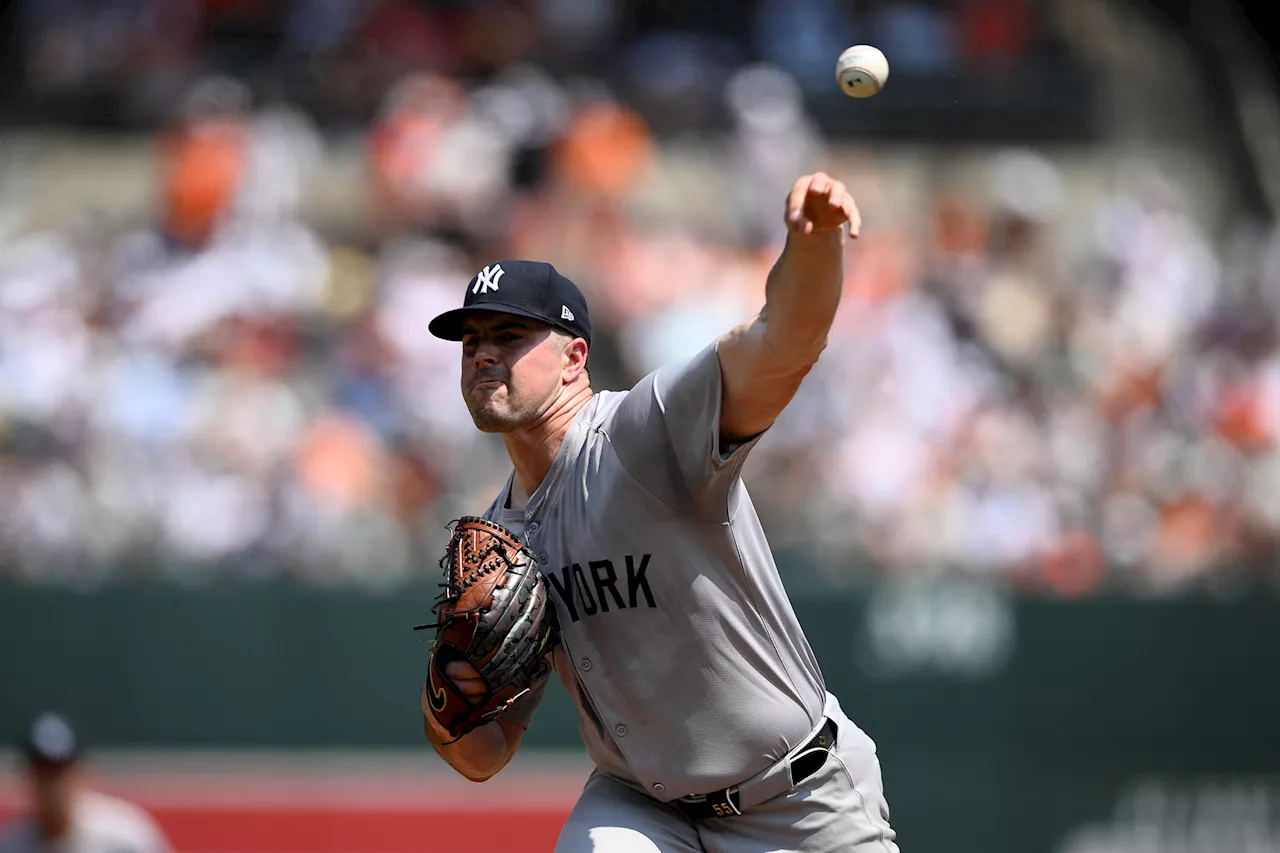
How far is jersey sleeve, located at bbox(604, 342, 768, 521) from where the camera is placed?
327 centimetres

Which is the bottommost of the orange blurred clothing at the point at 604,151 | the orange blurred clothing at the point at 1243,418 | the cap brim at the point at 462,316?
the orange blurred clothing at the point at 1243,418

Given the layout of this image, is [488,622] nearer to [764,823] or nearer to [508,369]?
[508,369]

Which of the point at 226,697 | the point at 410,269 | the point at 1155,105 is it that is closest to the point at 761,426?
the point at 226,697

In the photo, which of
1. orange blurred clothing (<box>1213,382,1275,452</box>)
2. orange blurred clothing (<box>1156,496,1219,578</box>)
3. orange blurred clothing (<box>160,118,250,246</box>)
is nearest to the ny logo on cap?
orange blurred clothing (<box>1156,496,1219,578</box>)

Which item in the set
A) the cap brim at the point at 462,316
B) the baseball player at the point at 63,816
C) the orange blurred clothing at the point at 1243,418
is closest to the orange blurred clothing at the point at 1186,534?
the orange blurred clothing at the point at 1243,418

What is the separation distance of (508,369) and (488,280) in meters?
0.21

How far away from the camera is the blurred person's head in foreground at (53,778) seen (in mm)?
6723

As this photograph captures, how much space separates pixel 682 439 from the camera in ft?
11.0

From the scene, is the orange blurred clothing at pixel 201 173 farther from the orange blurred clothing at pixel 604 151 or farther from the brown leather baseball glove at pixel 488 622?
the brown leather baseball glove at pixel 488 622

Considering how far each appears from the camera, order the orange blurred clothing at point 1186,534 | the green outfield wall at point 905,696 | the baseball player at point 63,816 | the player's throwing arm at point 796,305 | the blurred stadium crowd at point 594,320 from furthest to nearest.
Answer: the orange blurred clothing at point 1186,534 → the blurred stadium crowd at point 594,320 → the green outfield wall at point 905,696 → the baseball player at point 63,816 → the player's throwing arm at point 796,305

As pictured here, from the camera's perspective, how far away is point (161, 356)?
890 centimetres

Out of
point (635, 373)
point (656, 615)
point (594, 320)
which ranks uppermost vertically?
point (594, 320)

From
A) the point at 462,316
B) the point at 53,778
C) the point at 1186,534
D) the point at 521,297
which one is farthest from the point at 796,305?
the point at 1186,534

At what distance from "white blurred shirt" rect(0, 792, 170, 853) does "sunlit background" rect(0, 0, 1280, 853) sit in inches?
30.3
